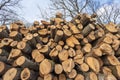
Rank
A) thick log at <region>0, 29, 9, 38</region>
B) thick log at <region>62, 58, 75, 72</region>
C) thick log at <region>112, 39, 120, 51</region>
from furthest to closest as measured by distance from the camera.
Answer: thick log at <region>0, 29, 9, 38</region> → thick log at <region>112, 39, 120, 51</region> → thick log at <region>62, 58, 75, 72</region>

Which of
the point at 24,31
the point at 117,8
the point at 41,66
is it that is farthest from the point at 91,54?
the point at 117,8

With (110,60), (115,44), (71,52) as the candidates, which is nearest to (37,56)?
(71,52)

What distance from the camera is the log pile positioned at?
3.26 meters

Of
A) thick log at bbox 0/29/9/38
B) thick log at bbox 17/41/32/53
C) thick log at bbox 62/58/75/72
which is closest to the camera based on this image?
thick log at bbox 62/58/75/72

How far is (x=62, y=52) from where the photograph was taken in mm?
3367

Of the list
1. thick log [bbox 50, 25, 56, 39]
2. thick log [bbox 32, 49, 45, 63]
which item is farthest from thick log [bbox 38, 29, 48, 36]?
thick log [bbox 32, 49, 45, 63]

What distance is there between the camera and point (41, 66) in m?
3.27

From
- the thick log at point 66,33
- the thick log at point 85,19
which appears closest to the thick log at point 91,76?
the thick log at point 66,33

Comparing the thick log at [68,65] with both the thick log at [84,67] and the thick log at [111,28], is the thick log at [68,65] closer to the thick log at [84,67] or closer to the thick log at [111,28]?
the thick log at [84,67]

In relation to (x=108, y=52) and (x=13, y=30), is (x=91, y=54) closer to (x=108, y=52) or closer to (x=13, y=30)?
(x=108, y=52)

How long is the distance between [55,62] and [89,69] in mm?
498

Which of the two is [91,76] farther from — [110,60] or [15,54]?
[15,54]

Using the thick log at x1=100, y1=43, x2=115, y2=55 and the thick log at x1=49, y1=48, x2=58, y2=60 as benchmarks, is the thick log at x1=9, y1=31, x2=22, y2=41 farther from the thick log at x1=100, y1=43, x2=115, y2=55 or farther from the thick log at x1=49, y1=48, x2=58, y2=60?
the thick log at x1=100, y1=43, x2=115, y2=55

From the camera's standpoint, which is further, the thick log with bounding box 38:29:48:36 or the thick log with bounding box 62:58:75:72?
the thick log with bounding box 38:29:48:36
